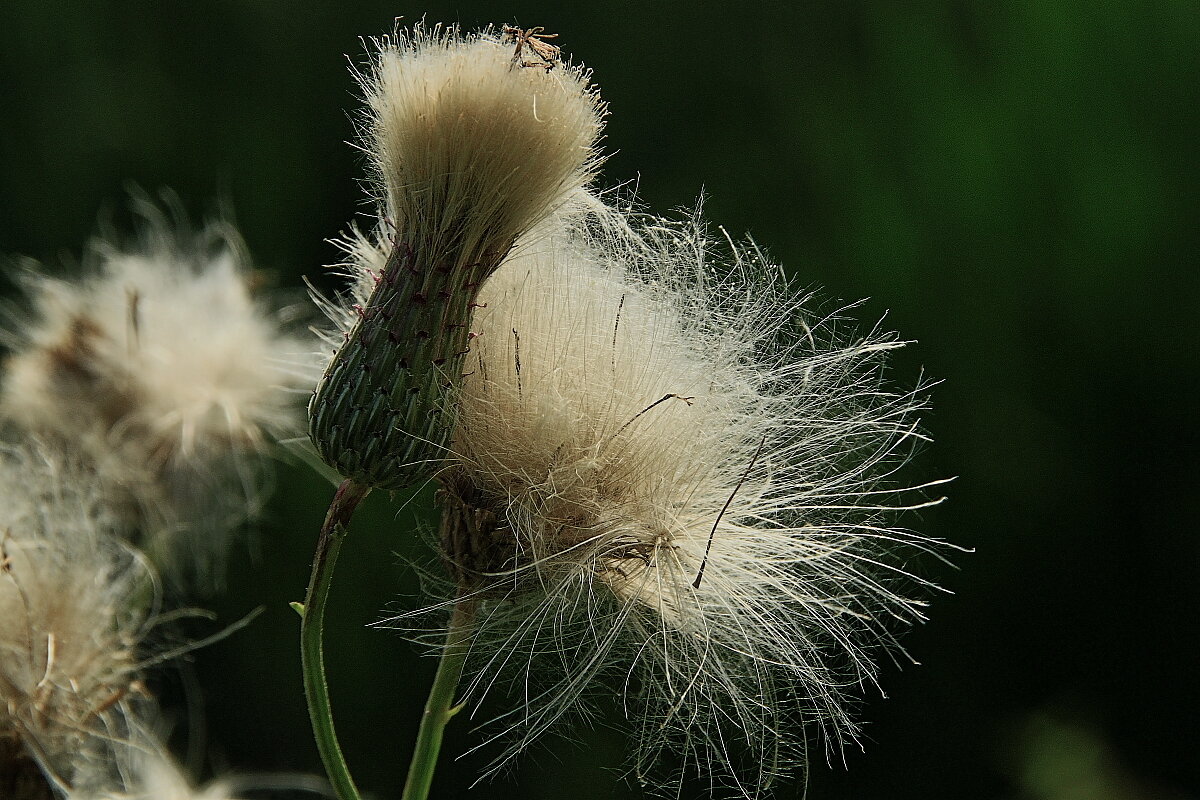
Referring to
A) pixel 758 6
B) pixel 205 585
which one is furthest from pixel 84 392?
pixel 758 6

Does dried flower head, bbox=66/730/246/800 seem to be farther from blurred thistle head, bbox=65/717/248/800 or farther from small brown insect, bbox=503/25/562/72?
small brown insect, bbox=503/25/562/72

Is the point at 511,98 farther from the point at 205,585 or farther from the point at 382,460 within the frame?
the point at 205,585

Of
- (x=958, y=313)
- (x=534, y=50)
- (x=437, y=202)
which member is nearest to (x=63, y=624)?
(x=437, y=202)

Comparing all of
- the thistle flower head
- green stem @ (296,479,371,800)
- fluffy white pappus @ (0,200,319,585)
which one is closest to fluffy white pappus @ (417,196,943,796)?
green stem @ (296,479,371,800)

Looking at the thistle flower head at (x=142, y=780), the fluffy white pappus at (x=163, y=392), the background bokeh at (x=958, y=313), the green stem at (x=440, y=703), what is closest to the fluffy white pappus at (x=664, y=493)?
the green stem at (x=440, y=703)

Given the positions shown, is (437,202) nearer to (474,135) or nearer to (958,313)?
(474,135)

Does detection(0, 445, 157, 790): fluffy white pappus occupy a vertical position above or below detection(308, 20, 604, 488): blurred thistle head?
below
